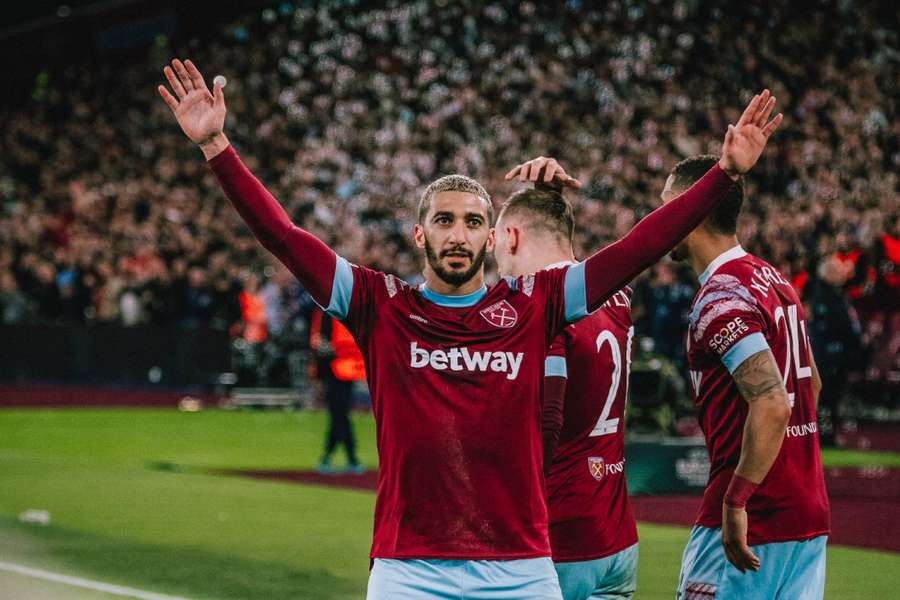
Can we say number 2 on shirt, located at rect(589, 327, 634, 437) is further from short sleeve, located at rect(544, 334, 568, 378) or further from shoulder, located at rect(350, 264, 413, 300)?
shoulder, located at rect(350, 264, 413, 300)

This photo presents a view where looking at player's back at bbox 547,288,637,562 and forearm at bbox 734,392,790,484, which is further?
player's back at bbox 547,288,637,562

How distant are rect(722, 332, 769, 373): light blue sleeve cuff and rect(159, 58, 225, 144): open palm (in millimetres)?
1907

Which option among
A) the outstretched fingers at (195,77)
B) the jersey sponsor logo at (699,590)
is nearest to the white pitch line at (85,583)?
the jersey sponsor logo at (699,590)

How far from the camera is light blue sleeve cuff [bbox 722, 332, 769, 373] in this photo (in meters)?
4.84

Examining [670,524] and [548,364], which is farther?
[670,524]

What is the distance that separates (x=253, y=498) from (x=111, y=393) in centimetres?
1546

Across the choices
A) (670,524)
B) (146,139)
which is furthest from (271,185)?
(670,524)

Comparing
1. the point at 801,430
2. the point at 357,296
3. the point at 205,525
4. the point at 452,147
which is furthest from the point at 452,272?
the point at 452,147

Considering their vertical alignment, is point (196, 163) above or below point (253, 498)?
above

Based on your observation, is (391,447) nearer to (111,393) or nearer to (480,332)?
(480,332)

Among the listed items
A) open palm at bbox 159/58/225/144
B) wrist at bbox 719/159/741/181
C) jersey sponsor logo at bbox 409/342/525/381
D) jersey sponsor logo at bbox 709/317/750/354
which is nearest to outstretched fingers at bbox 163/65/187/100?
open palm at bbox 159/58/225/144

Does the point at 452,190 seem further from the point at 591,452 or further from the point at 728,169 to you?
the point at 591,452

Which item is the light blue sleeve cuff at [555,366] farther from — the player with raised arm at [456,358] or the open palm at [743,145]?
the open palm at [743,145]

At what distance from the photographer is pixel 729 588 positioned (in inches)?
192
